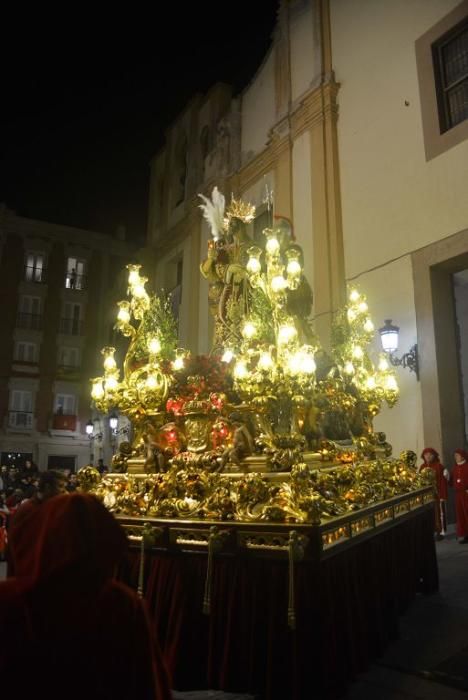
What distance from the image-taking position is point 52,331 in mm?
24328

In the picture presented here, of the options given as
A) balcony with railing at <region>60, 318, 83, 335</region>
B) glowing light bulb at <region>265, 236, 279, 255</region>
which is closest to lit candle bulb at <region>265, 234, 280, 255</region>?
glowing light bulb at <region>265, 236, 279, 255</region>

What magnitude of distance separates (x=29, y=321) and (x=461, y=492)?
22124mm

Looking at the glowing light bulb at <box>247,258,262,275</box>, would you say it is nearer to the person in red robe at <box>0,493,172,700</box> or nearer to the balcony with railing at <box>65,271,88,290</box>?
the person in red robe at <box>0,493,172,700</box>

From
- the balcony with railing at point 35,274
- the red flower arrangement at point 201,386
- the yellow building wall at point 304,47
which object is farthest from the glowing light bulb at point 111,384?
the balcony with railing at point 35,274

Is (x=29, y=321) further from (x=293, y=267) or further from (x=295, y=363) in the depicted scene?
(x=295, y=363)

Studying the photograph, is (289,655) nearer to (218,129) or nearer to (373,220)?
(373,220)

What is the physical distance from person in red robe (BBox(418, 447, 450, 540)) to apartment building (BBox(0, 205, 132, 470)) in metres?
16.8

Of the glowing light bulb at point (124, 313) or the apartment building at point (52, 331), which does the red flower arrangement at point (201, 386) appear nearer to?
the glowing light bulb at point (124, 313)

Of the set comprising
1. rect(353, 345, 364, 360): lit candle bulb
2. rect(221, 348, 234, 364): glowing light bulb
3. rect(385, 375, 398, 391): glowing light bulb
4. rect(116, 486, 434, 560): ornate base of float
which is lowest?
rect(116, 486, 434, 560): ornate base of float

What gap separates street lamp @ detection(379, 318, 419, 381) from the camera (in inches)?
296

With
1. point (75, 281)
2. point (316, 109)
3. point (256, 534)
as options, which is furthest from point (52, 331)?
point (256, 534)

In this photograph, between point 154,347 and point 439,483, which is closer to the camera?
point 154,347

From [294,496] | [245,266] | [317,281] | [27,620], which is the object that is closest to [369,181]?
[317,281]

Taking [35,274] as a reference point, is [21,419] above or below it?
below
